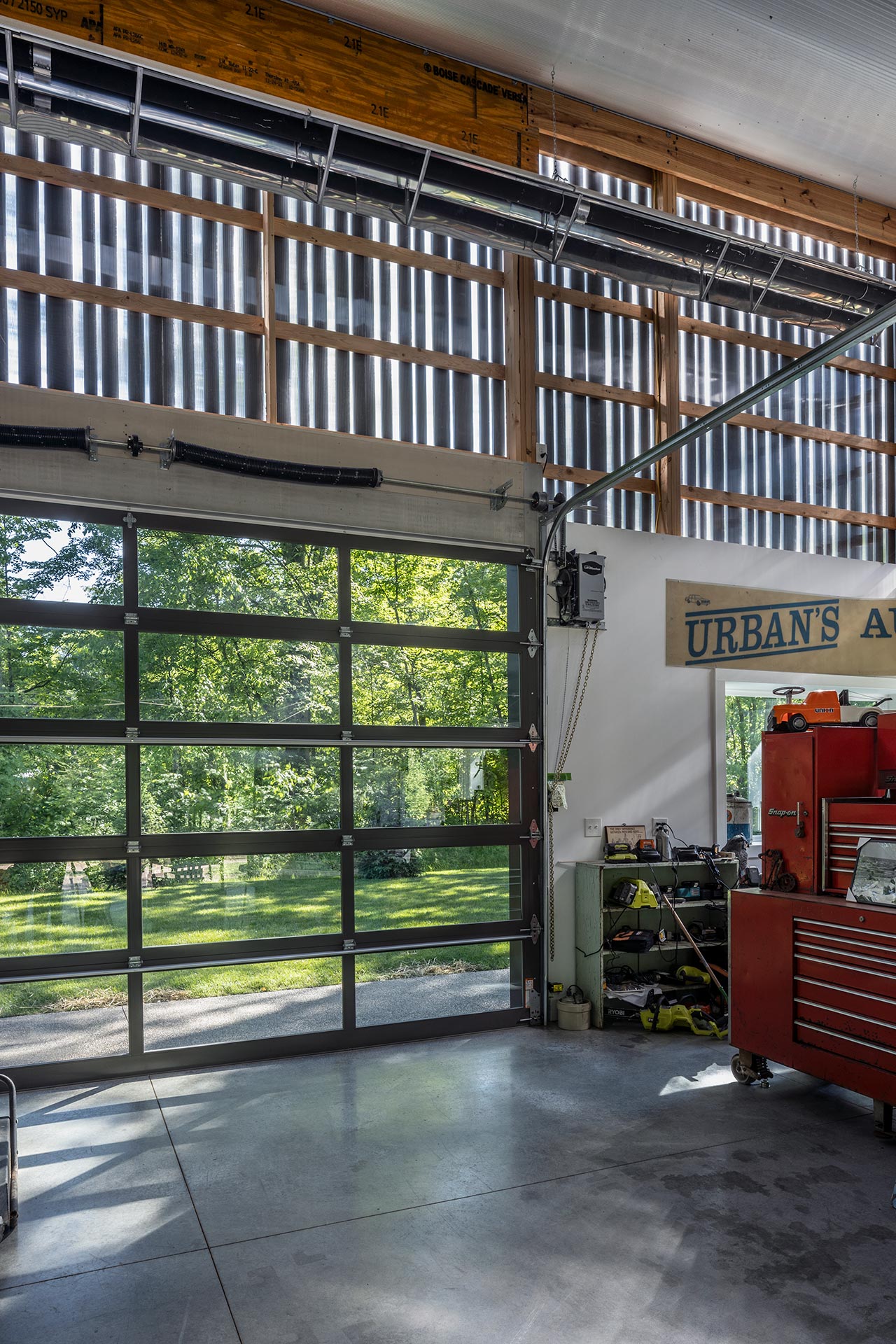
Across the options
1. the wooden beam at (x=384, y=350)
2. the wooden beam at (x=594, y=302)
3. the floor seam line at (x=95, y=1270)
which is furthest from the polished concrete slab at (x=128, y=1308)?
the wooden beam at (x=594, y=302)

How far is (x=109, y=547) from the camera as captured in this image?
500 cm

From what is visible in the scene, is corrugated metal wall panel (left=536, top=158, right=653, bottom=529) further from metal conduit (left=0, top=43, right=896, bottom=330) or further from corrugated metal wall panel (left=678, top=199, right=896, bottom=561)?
metal conduit (left=0, top=43, right=896, bottom=330)

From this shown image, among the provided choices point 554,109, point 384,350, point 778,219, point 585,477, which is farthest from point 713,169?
point 384,350

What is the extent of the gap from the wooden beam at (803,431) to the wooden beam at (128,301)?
3376 mm

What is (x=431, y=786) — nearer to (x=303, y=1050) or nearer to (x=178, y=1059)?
(x=303, y=1050)

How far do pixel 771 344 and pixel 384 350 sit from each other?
134 inches

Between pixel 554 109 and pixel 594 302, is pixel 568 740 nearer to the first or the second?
pixel 594 302

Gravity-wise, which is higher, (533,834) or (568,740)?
(568,740)

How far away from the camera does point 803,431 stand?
7.46 m

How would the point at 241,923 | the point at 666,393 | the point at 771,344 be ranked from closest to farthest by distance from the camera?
the point at 241,923 < the point at 666,393 < the point at 771,344

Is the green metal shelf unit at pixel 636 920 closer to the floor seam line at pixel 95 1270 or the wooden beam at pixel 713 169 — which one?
the floor seam line at pixel 95 1270

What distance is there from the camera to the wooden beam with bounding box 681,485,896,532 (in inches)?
274

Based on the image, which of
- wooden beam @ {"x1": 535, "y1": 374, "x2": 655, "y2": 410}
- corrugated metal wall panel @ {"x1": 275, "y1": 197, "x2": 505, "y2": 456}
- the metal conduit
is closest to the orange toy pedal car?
the metal conduit

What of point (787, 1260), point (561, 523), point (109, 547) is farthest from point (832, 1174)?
point (109, 547)
